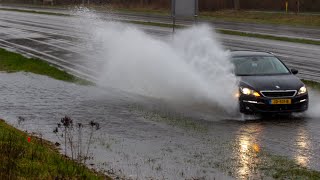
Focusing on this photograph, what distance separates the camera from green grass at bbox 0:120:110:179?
8.36 meters

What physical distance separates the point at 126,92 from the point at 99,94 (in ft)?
2.79

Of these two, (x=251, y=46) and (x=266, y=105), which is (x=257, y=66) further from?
(x=251, y=46)

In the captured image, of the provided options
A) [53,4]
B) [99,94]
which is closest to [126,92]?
[99,94]

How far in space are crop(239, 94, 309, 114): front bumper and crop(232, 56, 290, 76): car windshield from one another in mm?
1262

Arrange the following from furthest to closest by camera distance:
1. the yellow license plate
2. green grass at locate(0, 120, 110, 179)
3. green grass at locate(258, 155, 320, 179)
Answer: the yellow license plate < green grass at locate(258, 155, 320, 179) < green grass at locate(0, 120, 110, 179)

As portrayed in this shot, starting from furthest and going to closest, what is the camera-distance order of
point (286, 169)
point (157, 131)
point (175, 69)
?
point (175, 69) → point (157, 131) → point (286, 169)

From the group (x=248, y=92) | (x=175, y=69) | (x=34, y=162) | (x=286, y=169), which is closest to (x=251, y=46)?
(x=175, y=69)

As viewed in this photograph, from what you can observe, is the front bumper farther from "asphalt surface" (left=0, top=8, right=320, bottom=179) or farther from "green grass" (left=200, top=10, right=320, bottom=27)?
"green grass" (left=200, top=10, right=320, bottom=27)

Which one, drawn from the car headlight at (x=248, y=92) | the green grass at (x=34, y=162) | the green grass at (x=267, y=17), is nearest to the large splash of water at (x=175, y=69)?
the car headlight at (x=248, y=92)

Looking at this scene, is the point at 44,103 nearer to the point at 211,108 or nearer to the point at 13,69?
the point at 211,108

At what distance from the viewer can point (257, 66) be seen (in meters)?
15.3

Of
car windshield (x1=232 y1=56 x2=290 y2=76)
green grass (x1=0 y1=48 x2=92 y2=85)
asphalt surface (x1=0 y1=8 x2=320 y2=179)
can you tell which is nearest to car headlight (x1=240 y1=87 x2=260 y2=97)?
asphalt surface (x1=0 y1=8 x2=320 y2=179)

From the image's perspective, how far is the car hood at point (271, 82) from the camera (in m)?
13.8

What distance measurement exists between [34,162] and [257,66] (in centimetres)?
768
